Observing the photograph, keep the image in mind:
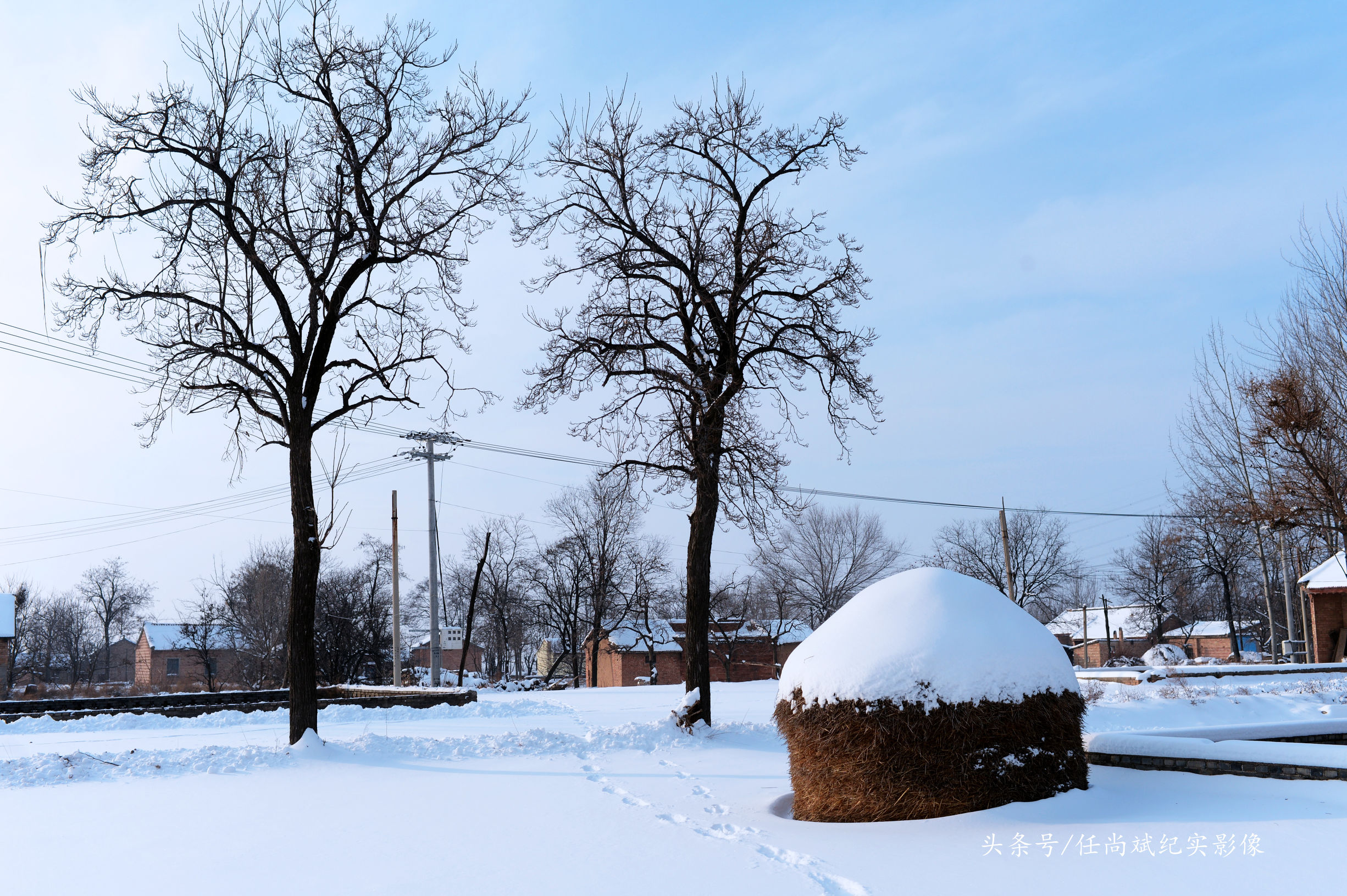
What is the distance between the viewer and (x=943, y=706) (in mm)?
7484

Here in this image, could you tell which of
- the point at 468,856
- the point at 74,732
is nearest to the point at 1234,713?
the point at 468,856

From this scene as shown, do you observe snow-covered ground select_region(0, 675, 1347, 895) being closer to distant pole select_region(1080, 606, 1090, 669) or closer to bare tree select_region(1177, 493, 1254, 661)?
bare tree select_region(1177, 493, 1254, 661)

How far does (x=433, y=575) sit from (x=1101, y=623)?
7556 centimetres

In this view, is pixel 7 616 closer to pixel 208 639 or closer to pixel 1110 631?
pixel 208 639

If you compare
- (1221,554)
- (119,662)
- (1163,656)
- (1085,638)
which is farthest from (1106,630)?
(119,662)

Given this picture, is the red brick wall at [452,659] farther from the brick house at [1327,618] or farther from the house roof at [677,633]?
the brick house at [1327,618]

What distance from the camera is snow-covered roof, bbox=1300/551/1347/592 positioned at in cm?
3222

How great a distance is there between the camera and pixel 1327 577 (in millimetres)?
32719

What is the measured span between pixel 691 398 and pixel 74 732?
1275 centimetres

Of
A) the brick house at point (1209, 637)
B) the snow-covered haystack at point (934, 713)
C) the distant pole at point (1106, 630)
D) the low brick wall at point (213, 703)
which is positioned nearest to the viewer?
Result: the snow-covered haystack at point (934, 713)

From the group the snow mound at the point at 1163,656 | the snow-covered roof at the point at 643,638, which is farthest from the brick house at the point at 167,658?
the snow mound at the point at 1163,656

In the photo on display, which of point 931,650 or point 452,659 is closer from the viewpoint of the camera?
point 931,650

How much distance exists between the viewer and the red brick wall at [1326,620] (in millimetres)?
33562

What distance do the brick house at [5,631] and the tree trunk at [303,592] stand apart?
43.4 metres
